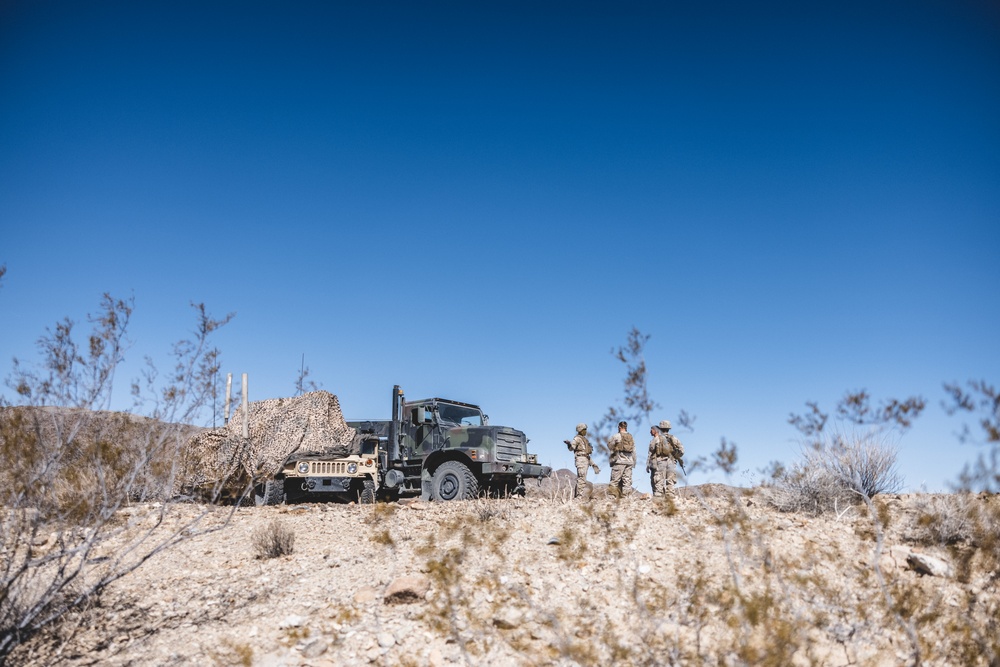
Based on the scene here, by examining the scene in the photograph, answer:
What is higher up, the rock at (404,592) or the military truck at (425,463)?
the military truck at (425,463)

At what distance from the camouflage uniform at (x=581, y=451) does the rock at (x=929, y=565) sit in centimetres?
626

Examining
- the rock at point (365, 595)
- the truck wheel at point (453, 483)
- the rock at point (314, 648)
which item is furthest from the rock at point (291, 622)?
the truck wheel at point (453, 483)

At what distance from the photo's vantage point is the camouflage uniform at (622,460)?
1190 cm

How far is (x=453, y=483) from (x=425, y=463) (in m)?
0.78

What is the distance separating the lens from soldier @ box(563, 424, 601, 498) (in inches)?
493

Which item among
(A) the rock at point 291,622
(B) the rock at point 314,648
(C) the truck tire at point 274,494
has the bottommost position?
(B) the rock at point 314,648

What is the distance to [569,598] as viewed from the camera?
642 cm

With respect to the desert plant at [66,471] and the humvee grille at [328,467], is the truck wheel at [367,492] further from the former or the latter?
the desert plant at [66,471]

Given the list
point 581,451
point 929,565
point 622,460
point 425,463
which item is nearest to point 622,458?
point 622,460

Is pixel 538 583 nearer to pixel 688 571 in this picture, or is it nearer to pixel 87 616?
pixel 688 571

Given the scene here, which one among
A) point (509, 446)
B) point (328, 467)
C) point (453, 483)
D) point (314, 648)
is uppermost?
point (509, 446)

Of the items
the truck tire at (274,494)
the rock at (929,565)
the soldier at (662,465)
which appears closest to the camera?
the rock at (929,565)

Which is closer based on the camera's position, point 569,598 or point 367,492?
point 569,598

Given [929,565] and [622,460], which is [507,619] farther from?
[622,460]
